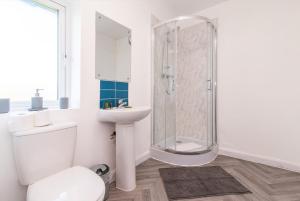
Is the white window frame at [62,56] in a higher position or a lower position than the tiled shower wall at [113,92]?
higher

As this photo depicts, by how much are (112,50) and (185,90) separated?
1.64 metres

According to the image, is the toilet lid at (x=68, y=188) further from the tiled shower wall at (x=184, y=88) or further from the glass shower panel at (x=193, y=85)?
the glass shower panel at (x=193, y=85)

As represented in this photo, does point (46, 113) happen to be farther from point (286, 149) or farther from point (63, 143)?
point (286, 149)

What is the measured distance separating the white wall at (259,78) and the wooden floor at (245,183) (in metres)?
0.27

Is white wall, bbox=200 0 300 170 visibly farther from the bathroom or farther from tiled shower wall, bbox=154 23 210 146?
tiled shower wall, bbox=154 23 210 146

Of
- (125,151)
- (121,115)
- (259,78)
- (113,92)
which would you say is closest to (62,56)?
(113,92)

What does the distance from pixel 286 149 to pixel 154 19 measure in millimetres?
2622

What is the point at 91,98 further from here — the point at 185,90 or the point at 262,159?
the point at 262,159

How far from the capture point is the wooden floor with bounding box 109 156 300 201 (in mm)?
1495

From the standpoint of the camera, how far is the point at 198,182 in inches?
68.7

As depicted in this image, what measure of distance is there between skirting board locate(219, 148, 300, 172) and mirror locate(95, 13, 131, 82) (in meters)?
1.96

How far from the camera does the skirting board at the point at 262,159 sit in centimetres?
203

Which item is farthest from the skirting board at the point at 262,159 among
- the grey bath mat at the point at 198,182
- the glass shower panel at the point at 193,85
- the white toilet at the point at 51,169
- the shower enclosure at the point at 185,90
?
the white toilet at the point at 51,169

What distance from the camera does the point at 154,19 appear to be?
248 cm
